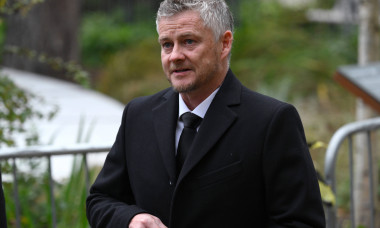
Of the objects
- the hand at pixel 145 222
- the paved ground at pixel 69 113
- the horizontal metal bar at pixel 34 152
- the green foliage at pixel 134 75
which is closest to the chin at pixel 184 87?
the hand at pixel 145 222

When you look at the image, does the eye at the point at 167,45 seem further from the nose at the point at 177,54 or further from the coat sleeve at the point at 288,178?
the coat sleeve at the point at 288,178

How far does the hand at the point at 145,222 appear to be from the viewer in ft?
8.17

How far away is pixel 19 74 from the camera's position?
12109 mm

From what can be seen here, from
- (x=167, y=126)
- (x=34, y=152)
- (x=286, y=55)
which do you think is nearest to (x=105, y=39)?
(x=286, y=55)

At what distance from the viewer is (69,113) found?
9.73m

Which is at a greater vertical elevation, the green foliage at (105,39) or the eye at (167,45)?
the eye at (167,45)

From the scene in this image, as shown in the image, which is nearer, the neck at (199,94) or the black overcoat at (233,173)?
the black overcoat at (233,173)

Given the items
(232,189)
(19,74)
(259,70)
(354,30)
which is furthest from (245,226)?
(354,30)

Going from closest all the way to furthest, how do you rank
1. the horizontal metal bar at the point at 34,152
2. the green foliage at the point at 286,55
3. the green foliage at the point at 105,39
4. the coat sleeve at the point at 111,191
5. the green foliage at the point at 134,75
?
the coat sleeve at the point at 111,191
the horizontal metal bar at the point at 34,152
the green foliage at the point at 286,55
the green foliage at the point at 134,75
the green foliage at the point at 105,39

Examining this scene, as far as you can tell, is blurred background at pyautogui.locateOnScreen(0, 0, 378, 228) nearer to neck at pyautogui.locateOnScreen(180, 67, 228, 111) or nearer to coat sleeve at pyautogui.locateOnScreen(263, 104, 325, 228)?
neck at pyautogui.locateOnScreen(180, 67, 228, 111)

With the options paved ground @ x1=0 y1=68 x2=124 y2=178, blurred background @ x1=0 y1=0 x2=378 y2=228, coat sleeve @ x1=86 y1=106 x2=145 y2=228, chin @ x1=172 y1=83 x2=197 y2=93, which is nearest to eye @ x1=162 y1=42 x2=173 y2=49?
chin @ x1=172 y1=83 x2=197 y2=93

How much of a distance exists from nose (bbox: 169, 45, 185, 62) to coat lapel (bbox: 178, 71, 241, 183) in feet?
0.68

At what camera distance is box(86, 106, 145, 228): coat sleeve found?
266cm

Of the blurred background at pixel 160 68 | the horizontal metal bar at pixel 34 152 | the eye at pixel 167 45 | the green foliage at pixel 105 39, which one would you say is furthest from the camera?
the green foliage at pixel 105 39
